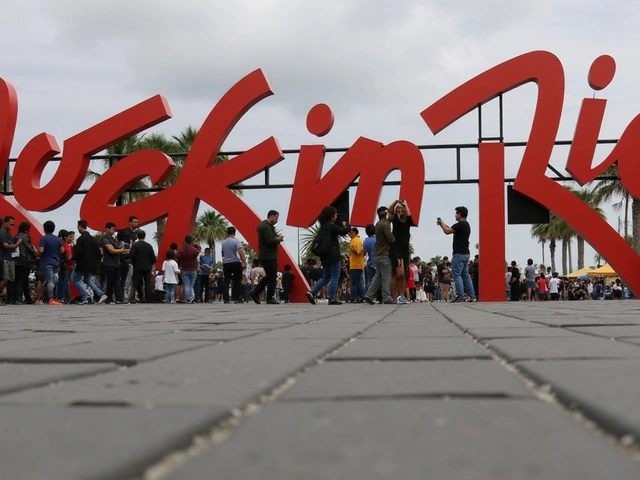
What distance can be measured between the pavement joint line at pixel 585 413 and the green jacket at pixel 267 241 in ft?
34.0

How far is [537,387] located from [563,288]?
3475 cm

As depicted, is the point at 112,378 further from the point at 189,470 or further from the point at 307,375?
the point at 189,470

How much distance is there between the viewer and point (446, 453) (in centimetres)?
132

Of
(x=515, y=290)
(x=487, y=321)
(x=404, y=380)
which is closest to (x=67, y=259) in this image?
(x=487, y=321)

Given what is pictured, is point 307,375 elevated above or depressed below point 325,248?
below

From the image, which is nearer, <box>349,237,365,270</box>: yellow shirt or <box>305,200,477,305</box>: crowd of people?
<box>305,200,477,305</box>: crowd of people

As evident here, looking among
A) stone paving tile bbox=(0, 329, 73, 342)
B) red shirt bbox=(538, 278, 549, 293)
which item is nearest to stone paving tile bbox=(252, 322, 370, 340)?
stone paving tile bbox=(0, 329, 73, 342)

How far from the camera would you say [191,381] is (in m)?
2.39

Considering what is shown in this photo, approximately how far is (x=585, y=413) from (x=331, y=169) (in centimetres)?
1509

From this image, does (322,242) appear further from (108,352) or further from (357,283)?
(108,352)

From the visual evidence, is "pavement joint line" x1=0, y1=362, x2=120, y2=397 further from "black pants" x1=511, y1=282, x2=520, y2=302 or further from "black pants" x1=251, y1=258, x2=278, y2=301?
"black pants" x1=511, y1=282, x2=520, y2=302

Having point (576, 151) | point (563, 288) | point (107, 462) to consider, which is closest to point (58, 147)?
point (576, 151)

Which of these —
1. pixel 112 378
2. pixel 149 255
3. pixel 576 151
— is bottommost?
pixel 112 378

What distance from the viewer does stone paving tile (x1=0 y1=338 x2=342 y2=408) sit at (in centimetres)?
202
